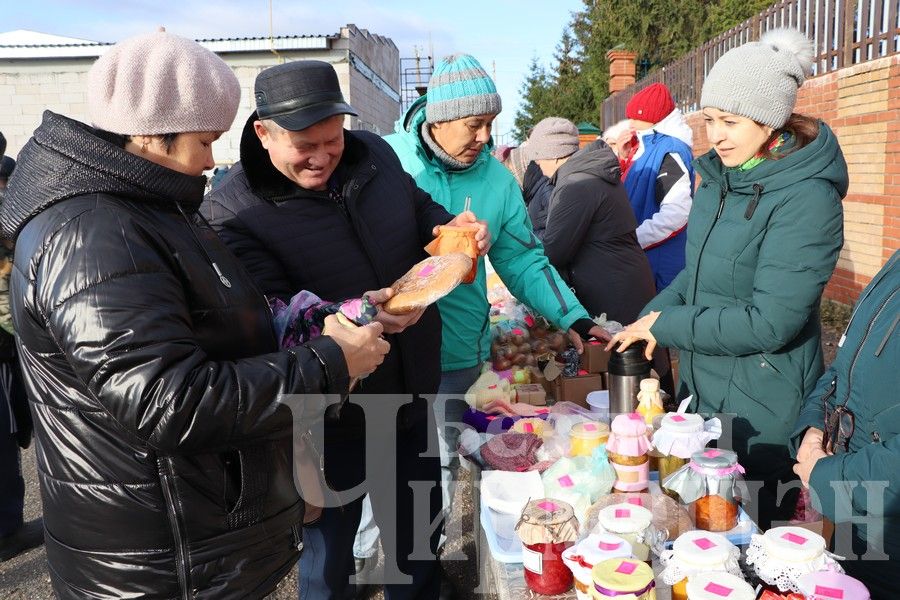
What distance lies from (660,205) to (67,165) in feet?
12.3

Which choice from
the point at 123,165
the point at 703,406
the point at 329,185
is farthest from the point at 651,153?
the point at 123,165

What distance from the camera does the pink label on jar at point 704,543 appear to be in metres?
1.27

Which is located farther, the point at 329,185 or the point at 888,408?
the point at 329,185

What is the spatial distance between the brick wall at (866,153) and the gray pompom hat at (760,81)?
4.33 metres

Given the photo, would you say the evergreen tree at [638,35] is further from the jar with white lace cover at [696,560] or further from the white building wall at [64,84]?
the jar with white lace cover at [696,560]

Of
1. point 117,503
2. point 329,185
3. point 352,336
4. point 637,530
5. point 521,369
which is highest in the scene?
point 329,185

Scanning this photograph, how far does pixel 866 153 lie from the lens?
236 inches

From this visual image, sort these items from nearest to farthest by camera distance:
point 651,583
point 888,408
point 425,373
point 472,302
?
point 651,583 → point 888,408 → point 425,373 → point 472,302

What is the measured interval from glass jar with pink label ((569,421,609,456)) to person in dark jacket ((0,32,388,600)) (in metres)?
0.78

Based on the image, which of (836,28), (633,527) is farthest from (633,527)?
(836,28)

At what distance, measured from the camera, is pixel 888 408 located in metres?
1.46

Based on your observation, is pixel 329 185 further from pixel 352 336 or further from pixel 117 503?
pixel 117 503

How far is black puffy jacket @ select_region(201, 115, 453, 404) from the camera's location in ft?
6.61

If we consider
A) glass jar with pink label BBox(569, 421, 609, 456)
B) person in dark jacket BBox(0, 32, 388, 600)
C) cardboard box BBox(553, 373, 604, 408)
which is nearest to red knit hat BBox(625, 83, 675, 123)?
cardboard box BBox(553, 373, 604, 408)
